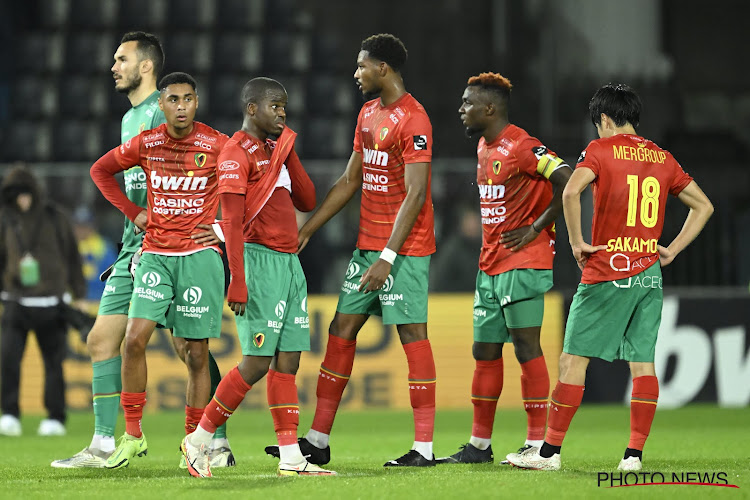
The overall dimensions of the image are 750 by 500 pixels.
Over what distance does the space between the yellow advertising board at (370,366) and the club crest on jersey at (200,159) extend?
202 inches

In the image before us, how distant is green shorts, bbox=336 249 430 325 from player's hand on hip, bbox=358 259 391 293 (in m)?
0.25

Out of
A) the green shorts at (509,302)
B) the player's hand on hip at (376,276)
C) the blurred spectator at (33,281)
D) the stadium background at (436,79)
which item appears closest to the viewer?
the player's hand on hip at (376,276)

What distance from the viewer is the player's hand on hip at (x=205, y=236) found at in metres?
5.90

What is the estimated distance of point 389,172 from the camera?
605 cm

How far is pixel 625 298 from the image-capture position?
5711 millimetres

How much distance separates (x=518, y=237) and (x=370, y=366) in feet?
16.6

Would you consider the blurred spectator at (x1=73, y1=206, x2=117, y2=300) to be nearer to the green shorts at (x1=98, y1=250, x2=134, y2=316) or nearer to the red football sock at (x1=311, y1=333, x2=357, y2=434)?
the green shorts at (x1=98, y1=250, x2=134, y2=316)

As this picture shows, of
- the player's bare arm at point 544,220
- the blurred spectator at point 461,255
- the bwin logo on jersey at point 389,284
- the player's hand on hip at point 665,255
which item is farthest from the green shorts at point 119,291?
the blurred spectator at point 461,255

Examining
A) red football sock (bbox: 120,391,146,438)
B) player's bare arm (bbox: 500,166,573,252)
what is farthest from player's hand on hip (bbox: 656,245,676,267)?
red football sock (bbox: 120,391,146,438)

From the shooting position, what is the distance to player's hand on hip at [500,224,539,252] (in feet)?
20.3

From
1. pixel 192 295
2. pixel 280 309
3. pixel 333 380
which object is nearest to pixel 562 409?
Answer: pixel 333 380

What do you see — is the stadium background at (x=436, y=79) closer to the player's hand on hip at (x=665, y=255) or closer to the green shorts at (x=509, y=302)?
the green shorts at (x=509, y=302)

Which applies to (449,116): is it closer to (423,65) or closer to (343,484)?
(423,65)

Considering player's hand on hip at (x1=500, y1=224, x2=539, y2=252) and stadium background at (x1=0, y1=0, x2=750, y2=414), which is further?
stadium background at (x1=0, y1=0, x2=750, y2=414)
